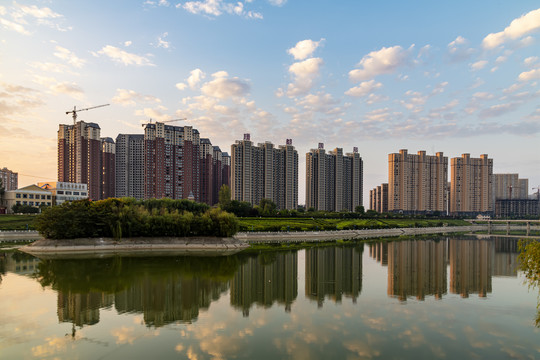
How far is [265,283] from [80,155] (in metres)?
82.6

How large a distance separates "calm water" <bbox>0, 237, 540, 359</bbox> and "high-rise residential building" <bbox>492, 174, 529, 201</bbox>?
159m

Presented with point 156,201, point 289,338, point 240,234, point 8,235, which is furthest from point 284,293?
point 8,235

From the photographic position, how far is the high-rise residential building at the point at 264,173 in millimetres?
104375

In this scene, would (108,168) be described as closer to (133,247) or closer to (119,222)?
(119,222)

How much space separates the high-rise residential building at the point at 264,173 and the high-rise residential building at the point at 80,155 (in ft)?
127

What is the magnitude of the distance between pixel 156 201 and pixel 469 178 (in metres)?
123

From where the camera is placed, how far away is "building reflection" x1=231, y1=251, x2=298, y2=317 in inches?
818

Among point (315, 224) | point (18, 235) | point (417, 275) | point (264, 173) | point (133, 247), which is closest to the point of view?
point (417, 275)

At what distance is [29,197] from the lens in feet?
251

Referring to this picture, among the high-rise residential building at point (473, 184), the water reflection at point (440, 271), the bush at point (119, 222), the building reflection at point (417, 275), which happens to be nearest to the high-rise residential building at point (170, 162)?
the bush at point (119, 222)

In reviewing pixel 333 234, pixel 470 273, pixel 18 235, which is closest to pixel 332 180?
pixel 333 234

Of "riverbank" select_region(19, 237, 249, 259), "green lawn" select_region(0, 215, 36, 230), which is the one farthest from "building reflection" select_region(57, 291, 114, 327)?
"green lawn" select_region(0, 215, 36, 230)

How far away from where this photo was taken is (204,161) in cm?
10112

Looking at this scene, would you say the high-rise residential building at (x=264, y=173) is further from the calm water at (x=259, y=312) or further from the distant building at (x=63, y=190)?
the calm water at (x=259, y=312)
